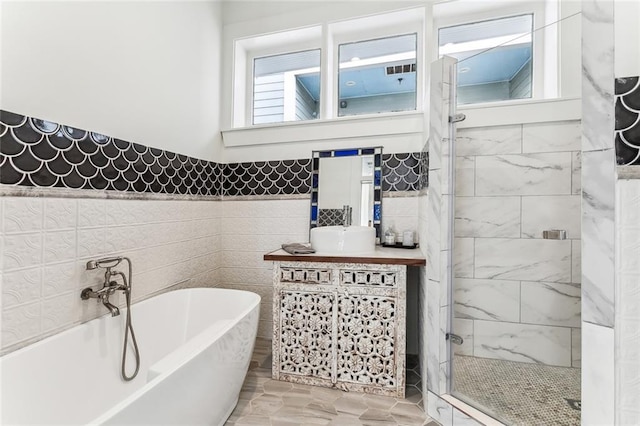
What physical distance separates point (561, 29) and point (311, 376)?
2482 millimetres

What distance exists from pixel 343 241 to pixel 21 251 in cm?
164

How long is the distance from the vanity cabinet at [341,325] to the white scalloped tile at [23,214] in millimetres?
1253

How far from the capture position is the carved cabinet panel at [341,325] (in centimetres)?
190

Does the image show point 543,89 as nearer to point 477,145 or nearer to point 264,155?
point 477,145

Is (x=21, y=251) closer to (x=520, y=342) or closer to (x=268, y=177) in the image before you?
(x=268, y=177)

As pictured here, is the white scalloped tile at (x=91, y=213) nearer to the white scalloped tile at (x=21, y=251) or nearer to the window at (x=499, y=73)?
the white scalloped tile at (x=21, y=251)

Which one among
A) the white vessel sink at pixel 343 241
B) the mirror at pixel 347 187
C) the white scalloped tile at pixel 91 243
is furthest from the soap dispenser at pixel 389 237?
the white scalloped tile at pixel 91 243

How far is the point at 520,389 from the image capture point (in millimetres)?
1651

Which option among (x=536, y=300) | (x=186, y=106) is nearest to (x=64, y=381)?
(x=186, y=106)

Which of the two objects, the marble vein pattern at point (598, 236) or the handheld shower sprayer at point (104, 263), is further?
the handheld shower sprayer at point (104, 263)

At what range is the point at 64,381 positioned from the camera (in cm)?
134

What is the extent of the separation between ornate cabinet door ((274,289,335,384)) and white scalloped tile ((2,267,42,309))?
1.25m

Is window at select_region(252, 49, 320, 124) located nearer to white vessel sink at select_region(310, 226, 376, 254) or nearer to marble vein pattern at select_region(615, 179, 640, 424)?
white vessel sink at select_region(310, 226, 376, 254)

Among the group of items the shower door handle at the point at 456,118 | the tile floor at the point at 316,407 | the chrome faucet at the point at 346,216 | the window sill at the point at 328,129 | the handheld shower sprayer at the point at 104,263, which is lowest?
the tile floor at the point at 316,407
